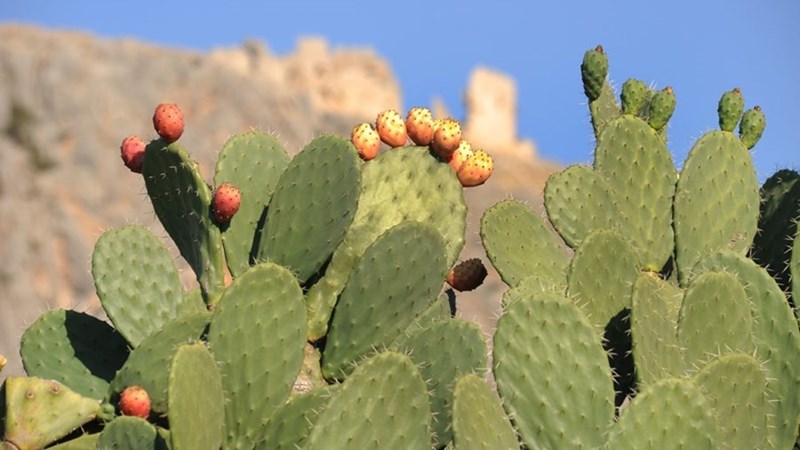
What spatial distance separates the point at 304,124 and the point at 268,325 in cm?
3132

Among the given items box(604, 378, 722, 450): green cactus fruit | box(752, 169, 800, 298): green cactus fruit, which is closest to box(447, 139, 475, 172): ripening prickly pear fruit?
box(752, 169, 800, 298): green cactus fruit

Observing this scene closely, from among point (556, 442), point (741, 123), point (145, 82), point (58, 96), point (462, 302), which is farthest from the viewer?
point (145, 82)

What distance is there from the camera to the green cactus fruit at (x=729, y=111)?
4.73 meters

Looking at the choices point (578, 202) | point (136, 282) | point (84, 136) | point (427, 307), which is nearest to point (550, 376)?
point (427, 307)

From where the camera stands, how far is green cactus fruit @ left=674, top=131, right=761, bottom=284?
175 inches

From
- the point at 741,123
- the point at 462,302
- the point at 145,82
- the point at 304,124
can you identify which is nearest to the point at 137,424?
the point at 741,123

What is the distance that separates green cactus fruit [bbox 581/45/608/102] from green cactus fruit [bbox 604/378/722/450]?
70.3 inches

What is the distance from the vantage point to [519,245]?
446 cm

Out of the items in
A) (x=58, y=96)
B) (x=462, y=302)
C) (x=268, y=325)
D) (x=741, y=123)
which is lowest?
(x=268, y=325)

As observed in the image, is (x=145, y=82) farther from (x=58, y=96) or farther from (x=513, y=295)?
(x=513, y=295)

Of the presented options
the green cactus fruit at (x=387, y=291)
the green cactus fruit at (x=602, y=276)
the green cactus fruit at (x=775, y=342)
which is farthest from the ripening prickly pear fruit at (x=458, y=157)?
the green cactus fruit at (x=775, y=342)

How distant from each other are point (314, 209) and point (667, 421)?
124 centimetres

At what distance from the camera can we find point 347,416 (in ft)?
10.8

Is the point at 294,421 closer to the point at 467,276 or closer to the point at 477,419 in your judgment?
the point at 477,419
